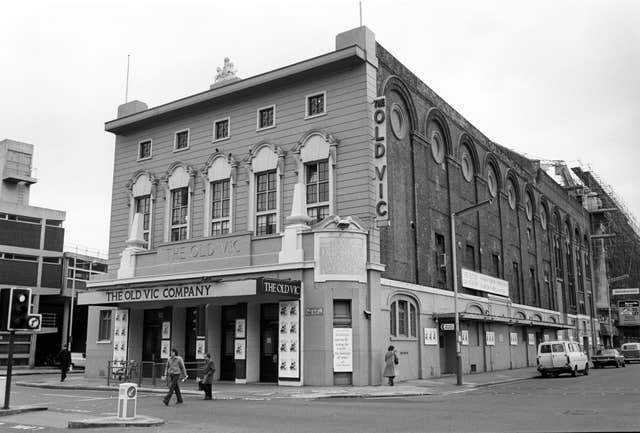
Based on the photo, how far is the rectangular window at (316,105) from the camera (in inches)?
1154

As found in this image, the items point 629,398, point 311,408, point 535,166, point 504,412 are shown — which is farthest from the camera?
point 535,166

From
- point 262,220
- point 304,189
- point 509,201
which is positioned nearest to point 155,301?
point 262,220

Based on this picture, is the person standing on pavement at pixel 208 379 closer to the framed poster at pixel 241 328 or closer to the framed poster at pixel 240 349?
the framed poster at pixel 240 349

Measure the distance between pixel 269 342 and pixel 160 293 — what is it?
5.09m

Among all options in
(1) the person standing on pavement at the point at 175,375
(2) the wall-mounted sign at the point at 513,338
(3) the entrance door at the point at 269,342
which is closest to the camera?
(1) the person standing on pavement at the point at 175,375

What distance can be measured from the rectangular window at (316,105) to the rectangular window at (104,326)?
15.5 m

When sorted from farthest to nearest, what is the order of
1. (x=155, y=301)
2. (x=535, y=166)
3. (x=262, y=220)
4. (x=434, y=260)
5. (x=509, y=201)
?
(x=535, y=166) → (x=509, y=201) → (x=434, y=260) → (x=262, y=220) → (x=155, y=301)

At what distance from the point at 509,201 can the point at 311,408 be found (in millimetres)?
32232

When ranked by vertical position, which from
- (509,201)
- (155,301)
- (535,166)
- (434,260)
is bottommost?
(155,301)

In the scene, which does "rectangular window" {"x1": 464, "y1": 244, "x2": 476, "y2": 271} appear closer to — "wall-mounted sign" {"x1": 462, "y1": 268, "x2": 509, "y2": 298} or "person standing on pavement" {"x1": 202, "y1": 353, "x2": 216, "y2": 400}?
"wall-mounted sign" {"x1": 462, "y1": 268, "x2": 509, "y2": 298}

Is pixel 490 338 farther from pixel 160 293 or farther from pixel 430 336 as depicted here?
pixel 160 293

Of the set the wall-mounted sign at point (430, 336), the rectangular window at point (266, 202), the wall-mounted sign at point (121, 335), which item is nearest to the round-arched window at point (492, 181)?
the wall-mounted sign at point (430, 336)

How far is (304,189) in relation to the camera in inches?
1107

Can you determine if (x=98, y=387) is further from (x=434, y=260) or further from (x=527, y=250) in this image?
(x=527, y=250)
